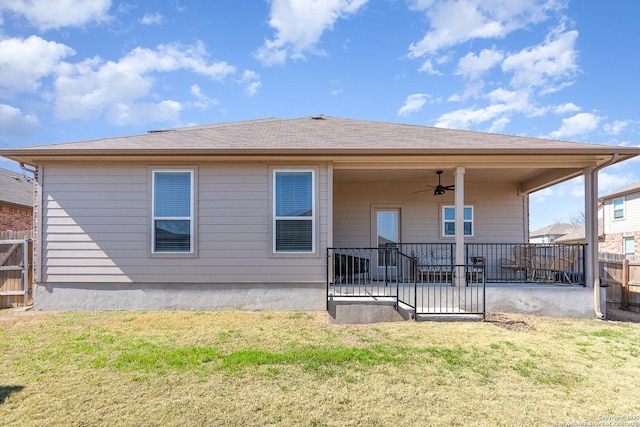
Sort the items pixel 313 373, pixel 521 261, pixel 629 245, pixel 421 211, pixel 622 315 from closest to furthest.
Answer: pixel 313 373, pixel 622 315, pixel 521 261, pixel 421 211, pixel 629 245

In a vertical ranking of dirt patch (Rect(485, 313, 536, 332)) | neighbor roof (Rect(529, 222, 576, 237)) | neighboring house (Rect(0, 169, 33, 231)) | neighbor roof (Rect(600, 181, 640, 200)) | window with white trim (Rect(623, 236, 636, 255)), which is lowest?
dirt patch (Rect(485, 313, 536, 332))

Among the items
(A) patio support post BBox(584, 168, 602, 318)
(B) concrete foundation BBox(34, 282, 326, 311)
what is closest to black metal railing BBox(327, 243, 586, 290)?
(A) patio support post BBox(584, 168, 602, 318)

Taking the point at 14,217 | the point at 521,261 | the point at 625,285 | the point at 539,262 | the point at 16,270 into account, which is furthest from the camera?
the point at 14,217

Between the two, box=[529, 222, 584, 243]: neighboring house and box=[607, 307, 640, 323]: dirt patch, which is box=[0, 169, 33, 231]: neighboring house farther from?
box=[529, 222, 584, 243]: neighboring house

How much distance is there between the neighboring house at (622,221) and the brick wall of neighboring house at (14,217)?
29.0m

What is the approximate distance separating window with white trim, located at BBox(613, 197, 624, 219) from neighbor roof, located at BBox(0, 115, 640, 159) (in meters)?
17.1

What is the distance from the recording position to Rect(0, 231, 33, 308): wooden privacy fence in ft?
23.0

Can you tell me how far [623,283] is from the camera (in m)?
7.95

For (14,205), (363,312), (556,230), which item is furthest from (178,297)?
(556,230)

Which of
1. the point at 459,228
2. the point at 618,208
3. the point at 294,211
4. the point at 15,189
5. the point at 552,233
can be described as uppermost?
the point at 15,189

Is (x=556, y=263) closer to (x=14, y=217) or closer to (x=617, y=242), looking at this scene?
(x=617, y=242)

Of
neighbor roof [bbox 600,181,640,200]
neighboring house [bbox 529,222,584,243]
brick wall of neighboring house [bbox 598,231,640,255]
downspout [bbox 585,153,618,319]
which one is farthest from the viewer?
neighboring house [bbox 529,222,584,243]

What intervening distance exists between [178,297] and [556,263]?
24.3 feet

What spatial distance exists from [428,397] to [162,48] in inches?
438
